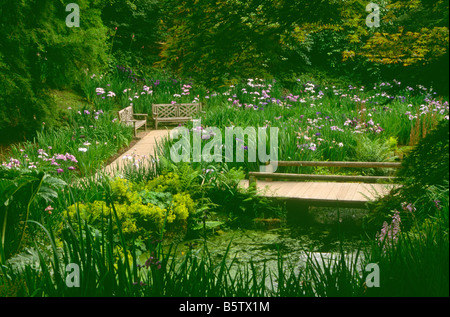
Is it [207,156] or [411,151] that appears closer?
[411,151]

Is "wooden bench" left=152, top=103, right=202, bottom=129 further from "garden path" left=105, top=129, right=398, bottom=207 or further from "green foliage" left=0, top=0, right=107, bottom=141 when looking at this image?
"garden path" left=105, top=129, right=398, bottom=207

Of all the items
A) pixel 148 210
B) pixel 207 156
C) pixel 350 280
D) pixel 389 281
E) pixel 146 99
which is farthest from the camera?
pixel 146 99

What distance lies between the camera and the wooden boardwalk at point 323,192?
6.44m

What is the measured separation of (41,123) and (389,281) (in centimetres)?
831

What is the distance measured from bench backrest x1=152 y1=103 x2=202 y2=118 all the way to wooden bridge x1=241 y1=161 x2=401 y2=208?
18.7ft

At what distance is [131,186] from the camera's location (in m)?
6.15

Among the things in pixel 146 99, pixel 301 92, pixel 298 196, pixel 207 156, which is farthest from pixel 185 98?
pixel 298 196

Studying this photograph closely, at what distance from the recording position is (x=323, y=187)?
7219mm

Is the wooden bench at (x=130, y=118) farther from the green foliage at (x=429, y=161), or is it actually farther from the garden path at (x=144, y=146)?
the green foliage at (x=429, y=161)

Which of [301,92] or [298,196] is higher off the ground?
[301,92]

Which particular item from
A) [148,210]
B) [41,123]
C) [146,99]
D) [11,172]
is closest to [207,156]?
[148,210]
